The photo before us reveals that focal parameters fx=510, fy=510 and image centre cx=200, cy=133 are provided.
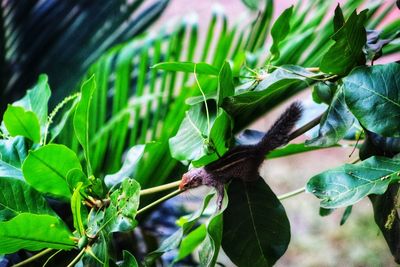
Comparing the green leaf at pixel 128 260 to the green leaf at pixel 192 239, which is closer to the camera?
the green leaf at pixel 128 260

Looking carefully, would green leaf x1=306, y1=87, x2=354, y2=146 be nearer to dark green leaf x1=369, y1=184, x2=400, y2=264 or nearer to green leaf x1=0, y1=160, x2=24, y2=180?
dark green leaf x1=369, y1=184, x2=400, y2=264

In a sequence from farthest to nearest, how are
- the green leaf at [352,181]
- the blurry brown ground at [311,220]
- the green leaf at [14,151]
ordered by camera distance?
the blurry brown ground at [311,220], the green leaf at [14,151], the green leaf at [352,181]

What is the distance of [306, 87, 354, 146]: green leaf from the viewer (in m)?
0.44

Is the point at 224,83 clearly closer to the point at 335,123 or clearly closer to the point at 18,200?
the point at 335,123

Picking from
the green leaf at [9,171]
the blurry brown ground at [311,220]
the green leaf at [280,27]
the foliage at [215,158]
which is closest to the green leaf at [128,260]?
the foliage at [215,158]

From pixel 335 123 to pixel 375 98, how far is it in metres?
0.05

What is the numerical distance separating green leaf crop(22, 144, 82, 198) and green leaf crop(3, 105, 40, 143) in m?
0.08

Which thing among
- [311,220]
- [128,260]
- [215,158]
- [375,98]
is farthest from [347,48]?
[311,220]

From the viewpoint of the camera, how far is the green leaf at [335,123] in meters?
0.44

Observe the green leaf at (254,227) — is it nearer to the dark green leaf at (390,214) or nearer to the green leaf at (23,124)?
the dark green leaf at (390,214)

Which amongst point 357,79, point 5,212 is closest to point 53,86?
point 5,212

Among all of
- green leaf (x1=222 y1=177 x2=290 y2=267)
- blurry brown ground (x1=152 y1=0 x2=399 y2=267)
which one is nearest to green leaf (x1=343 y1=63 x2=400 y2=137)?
green leaf (x1=222 y1=177 x2=290 y2=267)

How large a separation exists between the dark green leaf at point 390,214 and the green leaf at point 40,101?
36 cm

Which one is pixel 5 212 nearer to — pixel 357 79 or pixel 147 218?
pixel 357 79
